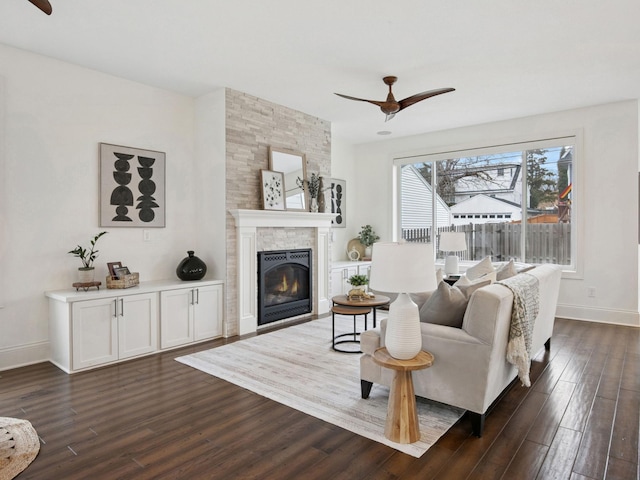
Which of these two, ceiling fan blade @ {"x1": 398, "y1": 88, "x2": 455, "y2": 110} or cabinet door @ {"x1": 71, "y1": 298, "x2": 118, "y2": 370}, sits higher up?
ceiling fan blade @ {"x1": 398, "y1": 88, "x2": 455, "y2": 110}

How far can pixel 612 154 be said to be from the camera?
5246 mm

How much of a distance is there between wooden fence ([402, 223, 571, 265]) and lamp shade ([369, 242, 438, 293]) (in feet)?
14.5

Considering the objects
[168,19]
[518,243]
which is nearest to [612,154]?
[518,243]

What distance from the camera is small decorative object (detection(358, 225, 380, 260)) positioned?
24.2 ft

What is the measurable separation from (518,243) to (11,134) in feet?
21.0

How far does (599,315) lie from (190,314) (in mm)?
5159

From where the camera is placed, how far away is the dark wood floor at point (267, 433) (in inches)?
82.2

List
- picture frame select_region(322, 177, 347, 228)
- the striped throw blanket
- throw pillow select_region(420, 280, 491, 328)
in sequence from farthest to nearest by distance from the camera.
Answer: picture frame select_region(322, 177, 347, 228), throw pillow select_region(420, 280, 491, 328), the striped throw blanket

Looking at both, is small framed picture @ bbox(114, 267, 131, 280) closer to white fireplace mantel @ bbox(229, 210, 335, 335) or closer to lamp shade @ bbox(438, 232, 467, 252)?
white fireplace mantel @ bbox(229, 210, 335, 335)

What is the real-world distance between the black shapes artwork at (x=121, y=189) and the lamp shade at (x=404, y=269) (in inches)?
126

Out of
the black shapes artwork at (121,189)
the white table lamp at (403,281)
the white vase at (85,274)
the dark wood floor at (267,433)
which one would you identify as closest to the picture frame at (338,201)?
the black shapes artwork at (121,189)

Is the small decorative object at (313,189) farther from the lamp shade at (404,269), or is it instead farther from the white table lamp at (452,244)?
the lamp shade at (404,269)

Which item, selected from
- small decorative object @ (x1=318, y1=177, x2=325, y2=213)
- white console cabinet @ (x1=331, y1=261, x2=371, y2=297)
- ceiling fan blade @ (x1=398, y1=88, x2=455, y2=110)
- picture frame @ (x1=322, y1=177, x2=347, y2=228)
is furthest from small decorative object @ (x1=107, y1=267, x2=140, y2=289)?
picture frame @ (x1=322, y1=177, x2=347, y2=228)

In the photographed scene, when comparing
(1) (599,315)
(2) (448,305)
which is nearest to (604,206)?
(1) (599,315)
